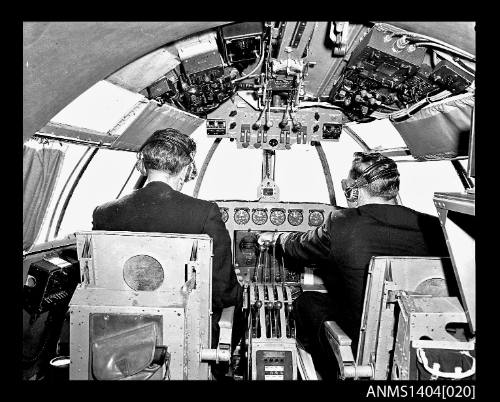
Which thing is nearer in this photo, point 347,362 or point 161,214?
point 347,362

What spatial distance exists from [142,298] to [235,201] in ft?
8.67

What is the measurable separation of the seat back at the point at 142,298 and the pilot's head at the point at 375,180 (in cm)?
111

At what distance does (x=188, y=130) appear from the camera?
4.43 meters

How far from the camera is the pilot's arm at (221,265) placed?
2.05 metres

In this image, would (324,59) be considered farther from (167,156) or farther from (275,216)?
(275,216)

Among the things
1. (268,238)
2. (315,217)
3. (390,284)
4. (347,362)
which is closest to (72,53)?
(390,284)

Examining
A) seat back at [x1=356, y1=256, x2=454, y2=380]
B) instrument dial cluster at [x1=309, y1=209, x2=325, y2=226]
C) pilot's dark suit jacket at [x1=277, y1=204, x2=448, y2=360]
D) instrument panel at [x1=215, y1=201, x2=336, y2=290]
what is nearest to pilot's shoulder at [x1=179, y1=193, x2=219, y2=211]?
pilot's dark suit jacket at [x1=277, y1=204, x2=448, y2=360]

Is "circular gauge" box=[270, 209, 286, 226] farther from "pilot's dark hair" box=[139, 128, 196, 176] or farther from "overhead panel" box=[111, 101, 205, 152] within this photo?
"pilot's dark hair" box=[139, 128, 196, 176]

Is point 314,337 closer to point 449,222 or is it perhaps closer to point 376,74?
point 449,222

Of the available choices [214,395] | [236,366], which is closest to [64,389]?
[214,395]

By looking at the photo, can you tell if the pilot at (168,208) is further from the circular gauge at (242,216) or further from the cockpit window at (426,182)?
the cockpit window at (426,182)

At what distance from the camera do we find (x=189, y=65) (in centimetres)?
278

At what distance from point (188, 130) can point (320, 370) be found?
3085 millimetres

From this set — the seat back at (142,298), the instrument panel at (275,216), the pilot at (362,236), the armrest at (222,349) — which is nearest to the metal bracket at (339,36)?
the pilot at (362,236)
